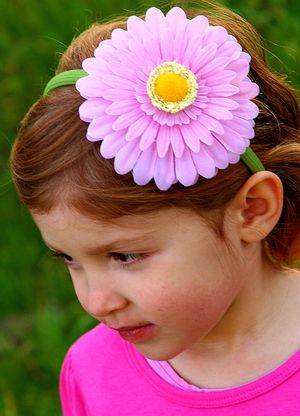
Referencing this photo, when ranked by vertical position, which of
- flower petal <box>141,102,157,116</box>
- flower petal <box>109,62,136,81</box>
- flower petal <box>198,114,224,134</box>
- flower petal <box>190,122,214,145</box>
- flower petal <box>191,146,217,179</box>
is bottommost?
flower petal <box>191,146,217,179</box>

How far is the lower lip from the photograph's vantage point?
5.87 ft

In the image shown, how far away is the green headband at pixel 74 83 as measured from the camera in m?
1.75

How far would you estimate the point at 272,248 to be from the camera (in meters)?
1.97

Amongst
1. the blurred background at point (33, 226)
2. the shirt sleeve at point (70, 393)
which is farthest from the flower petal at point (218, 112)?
the blurred background at point (33, 226)

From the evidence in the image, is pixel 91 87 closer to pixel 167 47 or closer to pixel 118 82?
pixel 118 82

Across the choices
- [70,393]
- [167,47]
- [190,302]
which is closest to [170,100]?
[167,47]

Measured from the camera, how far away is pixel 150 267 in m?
1.73

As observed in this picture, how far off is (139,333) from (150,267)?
142mm

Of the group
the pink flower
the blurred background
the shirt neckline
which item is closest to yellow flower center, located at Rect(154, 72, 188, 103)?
the pink flower

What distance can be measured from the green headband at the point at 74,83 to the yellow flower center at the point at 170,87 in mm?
155

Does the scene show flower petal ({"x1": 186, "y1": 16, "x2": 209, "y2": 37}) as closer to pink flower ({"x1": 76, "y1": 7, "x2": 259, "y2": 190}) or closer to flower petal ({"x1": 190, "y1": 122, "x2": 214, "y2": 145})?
pink flower ({"x1": 76, "y1": 7, "x2": 259, "y2": 190})

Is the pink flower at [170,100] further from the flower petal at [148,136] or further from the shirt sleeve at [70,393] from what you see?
the shirt sleeve at [70,393]

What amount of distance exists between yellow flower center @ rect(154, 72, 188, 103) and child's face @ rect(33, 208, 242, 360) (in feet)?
0.64

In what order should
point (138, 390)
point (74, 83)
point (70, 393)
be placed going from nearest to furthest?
point (74, 83) → point (138, 390) → point (70, 393)
